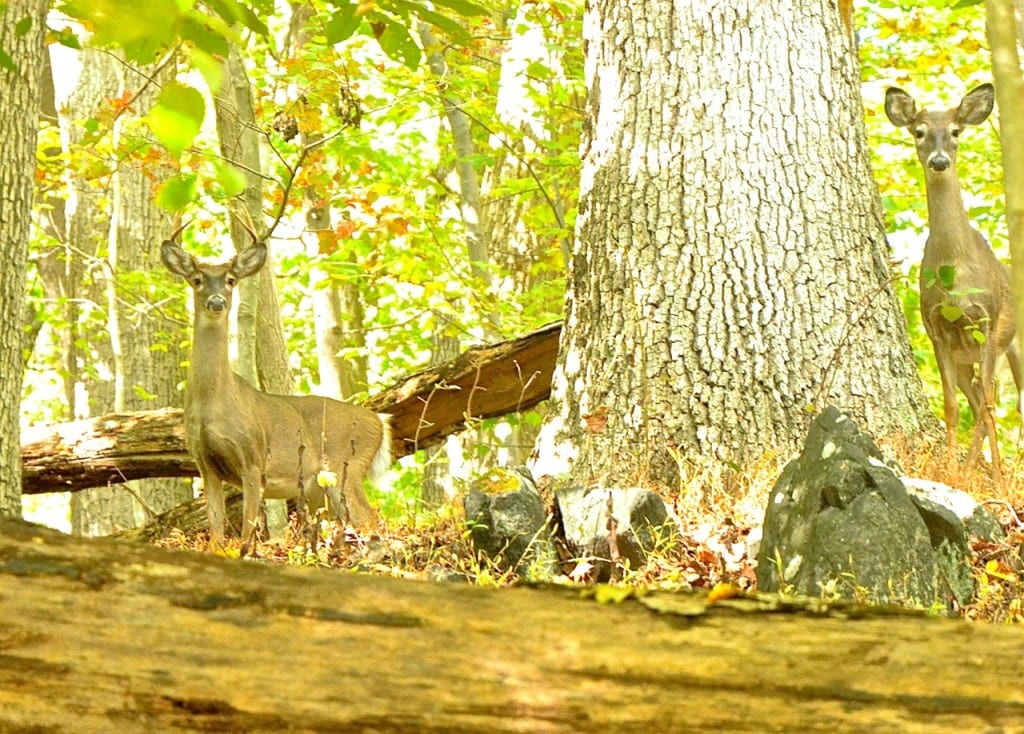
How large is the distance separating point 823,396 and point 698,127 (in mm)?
1706

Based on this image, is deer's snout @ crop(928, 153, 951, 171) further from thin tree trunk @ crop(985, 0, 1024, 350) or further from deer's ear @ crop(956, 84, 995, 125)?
thin tree trunk @ crop(985, 0, 1024, 350)

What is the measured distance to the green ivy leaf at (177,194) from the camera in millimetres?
2887

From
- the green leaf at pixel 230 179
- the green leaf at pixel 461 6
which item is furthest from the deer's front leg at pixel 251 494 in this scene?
the green leaf at pixel 230 179

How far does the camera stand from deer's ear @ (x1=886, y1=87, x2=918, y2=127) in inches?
360

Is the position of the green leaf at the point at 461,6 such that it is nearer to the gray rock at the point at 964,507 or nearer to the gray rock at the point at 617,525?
the gray rock at the point at 617,525

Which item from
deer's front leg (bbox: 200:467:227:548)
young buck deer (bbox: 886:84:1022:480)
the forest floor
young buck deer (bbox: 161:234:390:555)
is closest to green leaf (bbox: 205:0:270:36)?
the forest floor

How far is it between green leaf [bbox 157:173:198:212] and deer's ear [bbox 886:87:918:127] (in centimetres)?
705

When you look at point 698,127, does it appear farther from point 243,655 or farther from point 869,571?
point 243,655

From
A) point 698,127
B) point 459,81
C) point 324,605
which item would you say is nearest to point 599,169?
point 698,127

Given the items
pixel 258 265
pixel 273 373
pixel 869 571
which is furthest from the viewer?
pixel 273 373

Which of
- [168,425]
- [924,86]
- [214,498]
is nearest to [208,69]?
[214,498]

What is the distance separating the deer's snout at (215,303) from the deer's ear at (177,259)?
0.27 meters

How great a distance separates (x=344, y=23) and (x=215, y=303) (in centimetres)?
564

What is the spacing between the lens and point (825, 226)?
7.45 meters
